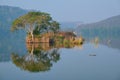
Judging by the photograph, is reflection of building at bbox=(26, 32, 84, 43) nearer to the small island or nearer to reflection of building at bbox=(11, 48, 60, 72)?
the small island

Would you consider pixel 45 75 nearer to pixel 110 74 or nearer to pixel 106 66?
pixel 110 74

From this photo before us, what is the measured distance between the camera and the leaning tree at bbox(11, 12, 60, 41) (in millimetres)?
55375

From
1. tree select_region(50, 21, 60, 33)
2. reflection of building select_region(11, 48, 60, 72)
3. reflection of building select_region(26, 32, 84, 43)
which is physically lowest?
reflection of building select_region(11, 48, 60, 72)

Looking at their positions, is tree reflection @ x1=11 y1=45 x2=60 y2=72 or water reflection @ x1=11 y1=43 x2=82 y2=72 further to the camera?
water reflection @ x1=11 y1=43 x2=82 y2=72

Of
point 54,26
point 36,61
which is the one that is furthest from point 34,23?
point 36,61

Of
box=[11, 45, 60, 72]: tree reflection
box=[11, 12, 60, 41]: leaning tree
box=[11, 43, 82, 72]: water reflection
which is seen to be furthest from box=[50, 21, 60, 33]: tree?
box=[11, 45, 60, 72]: tree reflection

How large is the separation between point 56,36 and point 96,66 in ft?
118

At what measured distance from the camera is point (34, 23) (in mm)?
56312

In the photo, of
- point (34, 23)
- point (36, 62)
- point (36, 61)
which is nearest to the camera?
point (36, 62)

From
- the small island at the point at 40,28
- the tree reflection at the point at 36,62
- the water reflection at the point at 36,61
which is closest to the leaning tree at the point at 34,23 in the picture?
the small island at the point at 40,28

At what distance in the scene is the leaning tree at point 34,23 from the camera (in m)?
55.4

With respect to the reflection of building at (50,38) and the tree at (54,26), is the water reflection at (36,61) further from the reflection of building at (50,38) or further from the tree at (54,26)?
the tree at (54,26)

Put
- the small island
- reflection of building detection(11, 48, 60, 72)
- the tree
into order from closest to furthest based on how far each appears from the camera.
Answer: reflection of building detection(11, 48, 60, 72), the small island, the tree

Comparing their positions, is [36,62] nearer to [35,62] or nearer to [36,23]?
[35,62]
